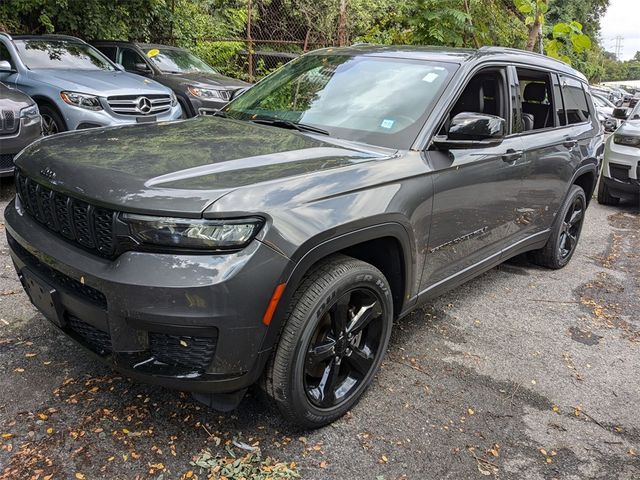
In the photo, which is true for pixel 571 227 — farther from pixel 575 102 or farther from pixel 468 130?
pixel 468 130

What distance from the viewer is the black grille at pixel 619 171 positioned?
27.1 ft

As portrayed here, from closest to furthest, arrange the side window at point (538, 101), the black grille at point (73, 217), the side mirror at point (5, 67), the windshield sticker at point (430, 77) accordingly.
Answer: the black grille at point (73, 217) < the windshield sticker at point (430, 77) < the side window at point (538, 101) < the side mirror at point (5, 67)

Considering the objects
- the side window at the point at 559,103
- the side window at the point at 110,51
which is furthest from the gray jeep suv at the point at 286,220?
the side window at the point at 110,51

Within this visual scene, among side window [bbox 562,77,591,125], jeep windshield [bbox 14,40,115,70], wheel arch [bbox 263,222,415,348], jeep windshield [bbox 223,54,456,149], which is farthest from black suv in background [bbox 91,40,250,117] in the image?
wheel arch [bbox 263,222,415,348]

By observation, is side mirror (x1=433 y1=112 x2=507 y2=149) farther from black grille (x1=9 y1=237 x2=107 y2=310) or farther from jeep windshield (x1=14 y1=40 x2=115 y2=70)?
jeep windshield (x1=14 y1=40 x2=115 y2=70)

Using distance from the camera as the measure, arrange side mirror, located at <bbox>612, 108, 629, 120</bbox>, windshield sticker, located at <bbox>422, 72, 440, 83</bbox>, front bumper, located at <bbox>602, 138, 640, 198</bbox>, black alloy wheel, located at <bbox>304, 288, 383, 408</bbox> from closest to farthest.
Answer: black alloy wheel, located at <bbox>304, 288, 383, 408</bbox> < windshield sticker, located at <bbox>422, 72, 440, 83</bbox> < front bumper, located at <bbox>602, 138, 640, 198</bbox> < side mirror, located at <bbox>612, 108, 629, 120</bbox>

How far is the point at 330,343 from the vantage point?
8.82ft

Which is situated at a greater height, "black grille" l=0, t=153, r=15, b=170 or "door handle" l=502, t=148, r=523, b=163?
"door handle" l=502, t=148, r=523, b=163

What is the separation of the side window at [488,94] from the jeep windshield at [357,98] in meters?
0.30

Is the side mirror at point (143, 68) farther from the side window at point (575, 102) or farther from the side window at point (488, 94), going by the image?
the side window at point (488, 94)

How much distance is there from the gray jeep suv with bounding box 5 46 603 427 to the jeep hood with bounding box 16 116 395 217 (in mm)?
12

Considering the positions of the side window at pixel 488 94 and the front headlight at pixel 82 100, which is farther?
the front headlight at pixel 82 100

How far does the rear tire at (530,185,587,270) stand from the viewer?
5.03 meters

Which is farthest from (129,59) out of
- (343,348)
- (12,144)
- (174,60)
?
(343,348)
